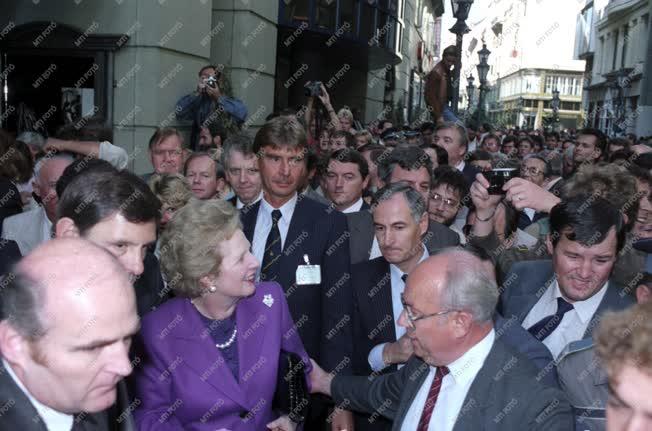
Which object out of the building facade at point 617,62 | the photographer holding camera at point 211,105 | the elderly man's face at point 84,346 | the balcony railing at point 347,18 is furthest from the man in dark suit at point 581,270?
the building facade at point 617,62

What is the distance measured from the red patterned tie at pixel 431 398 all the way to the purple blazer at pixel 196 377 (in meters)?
0.81

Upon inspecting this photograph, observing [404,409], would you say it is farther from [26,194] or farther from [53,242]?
[26,194]

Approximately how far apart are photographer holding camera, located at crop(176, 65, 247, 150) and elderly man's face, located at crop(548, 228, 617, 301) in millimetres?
5333

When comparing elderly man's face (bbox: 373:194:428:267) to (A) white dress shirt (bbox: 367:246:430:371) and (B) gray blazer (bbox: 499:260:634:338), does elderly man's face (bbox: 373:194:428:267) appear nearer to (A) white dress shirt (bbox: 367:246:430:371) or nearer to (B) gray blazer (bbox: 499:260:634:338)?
(A) white dress shirt (bbox: 367:246:430:371)

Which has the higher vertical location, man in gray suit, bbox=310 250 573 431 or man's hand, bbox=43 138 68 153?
man's hand, bbox=43 138 68 153

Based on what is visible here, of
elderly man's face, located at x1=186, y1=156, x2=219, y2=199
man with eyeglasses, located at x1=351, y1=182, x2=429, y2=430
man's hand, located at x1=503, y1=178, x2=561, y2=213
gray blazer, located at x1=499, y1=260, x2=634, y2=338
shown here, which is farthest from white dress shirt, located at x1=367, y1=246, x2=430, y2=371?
elderly man's face, located at x1=186, y1=156, x2=219, y2=199

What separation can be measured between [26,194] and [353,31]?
10.5 metres

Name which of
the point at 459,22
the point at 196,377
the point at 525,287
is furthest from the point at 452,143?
the point at 196,377

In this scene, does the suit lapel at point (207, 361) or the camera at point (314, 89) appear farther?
the camera at point (314, 89)

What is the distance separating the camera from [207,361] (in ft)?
9.66

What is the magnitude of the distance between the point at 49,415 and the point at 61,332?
0.34 meters

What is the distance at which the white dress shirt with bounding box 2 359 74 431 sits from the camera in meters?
1.84

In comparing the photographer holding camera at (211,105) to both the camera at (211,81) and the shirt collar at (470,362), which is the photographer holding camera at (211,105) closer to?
the camera at (211,81)

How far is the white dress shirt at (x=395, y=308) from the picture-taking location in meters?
3.53
